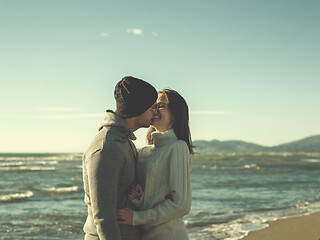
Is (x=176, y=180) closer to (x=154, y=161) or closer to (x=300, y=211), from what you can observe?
(x=154, y=161)

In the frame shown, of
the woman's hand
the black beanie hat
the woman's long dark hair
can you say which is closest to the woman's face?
the woman's long dark hair

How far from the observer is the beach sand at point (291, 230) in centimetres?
743

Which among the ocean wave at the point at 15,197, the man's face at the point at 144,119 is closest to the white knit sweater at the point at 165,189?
the man's face at the point at 144,119

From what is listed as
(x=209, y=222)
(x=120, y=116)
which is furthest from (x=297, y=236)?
(x=120, y=116)

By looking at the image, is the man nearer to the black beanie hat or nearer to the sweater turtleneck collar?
the black beanie hat

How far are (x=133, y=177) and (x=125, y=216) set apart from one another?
23cm

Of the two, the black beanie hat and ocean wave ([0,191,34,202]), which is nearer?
the black beanie hat

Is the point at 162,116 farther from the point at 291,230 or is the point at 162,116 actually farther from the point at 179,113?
the point at 291,230

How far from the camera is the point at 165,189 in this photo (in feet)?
7.96

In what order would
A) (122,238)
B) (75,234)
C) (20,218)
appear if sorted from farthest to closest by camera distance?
(20,218)
(75,234)
(122,238)

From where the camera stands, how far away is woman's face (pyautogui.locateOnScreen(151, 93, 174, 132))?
274 cm

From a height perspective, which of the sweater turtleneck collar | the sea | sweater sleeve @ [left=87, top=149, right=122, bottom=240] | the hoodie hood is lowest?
the sea

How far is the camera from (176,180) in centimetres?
237

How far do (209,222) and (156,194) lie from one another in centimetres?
755
